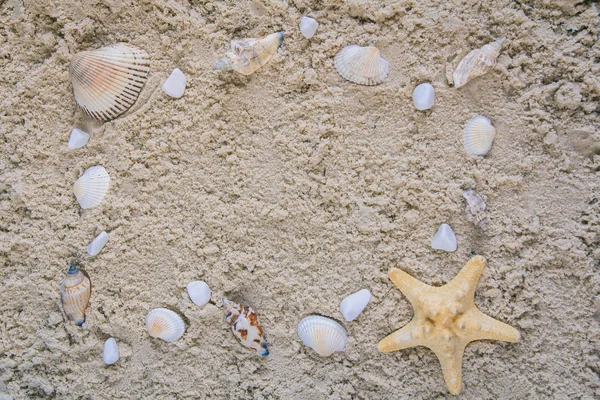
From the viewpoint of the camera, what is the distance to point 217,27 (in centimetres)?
179

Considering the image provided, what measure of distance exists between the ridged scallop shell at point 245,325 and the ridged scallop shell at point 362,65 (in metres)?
0.90

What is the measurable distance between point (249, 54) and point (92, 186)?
0.73 m

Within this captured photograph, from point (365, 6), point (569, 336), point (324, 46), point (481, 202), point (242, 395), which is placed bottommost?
point (242, 395)

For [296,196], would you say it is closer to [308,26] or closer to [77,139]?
[308,26]

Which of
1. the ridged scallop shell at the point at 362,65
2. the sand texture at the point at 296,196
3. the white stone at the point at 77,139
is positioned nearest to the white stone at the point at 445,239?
the sand texture at the point at 296,196

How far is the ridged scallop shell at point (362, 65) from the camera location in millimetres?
1697

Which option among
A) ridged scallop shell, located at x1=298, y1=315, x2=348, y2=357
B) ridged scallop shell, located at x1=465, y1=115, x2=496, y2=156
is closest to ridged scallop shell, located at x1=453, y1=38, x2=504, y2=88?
ridged scallop shell, located at x1=465, y1=115, x2=496, y2=156

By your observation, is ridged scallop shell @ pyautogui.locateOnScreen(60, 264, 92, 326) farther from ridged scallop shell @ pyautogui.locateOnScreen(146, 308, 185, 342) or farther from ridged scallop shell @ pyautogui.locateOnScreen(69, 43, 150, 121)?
ridged scallop shell @ pyautogui.locateOnScreen(69, 43, 150, 121)

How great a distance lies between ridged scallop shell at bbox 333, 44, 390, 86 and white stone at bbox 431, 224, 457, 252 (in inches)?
22.4

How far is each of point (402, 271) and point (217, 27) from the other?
110 centimetres

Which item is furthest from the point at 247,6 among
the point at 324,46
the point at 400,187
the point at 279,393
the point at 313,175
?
the point at 279,393

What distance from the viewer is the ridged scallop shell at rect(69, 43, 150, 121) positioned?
5.73ft

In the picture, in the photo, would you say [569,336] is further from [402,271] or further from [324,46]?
[324,46]

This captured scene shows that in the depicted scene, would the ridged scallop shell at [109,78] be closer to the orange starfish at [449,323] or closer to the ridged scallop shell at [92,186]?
the ridged scallop shell at [92,186]
